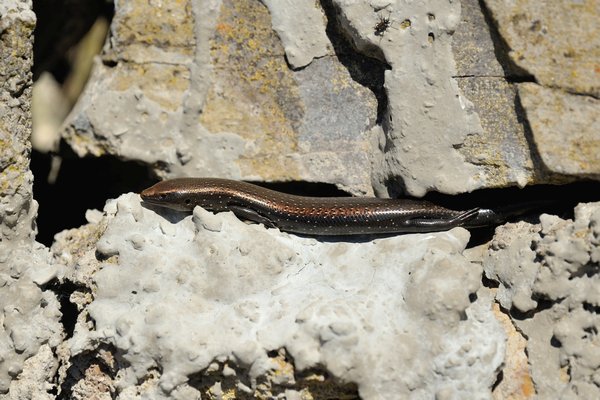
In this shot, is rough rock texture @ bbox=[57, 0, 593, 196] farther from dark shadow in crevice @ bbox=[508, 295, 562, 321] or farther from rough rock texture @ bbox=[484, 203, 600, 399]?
dark shadow in crevice @ bbox=[508, 295, 562, 321]

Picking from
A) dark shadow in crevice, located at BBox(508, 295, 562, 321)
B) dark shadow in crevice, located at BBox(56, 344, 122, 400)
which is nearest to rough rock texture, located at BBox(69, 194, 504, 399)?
dark shadow in crevice, located at BBox(56, 344, 122, 400)

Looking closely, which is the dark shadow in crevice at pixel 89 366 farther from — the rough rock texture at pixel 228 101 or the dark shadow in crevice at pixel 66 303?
the rough rock texture at pixel 228 101

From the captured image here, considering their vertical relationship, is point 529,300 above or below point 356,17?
below

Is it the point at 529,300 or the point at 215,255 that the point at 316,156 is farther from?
the point at 529,300

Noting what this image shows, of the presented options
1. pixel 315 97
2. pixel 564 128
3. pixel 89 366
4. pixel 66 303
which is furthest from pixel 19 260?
pixel 564 128

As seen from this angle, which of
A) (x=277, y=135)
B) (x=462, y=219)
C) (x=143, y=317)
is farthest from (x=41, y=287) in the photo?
(x=462, y=219)
